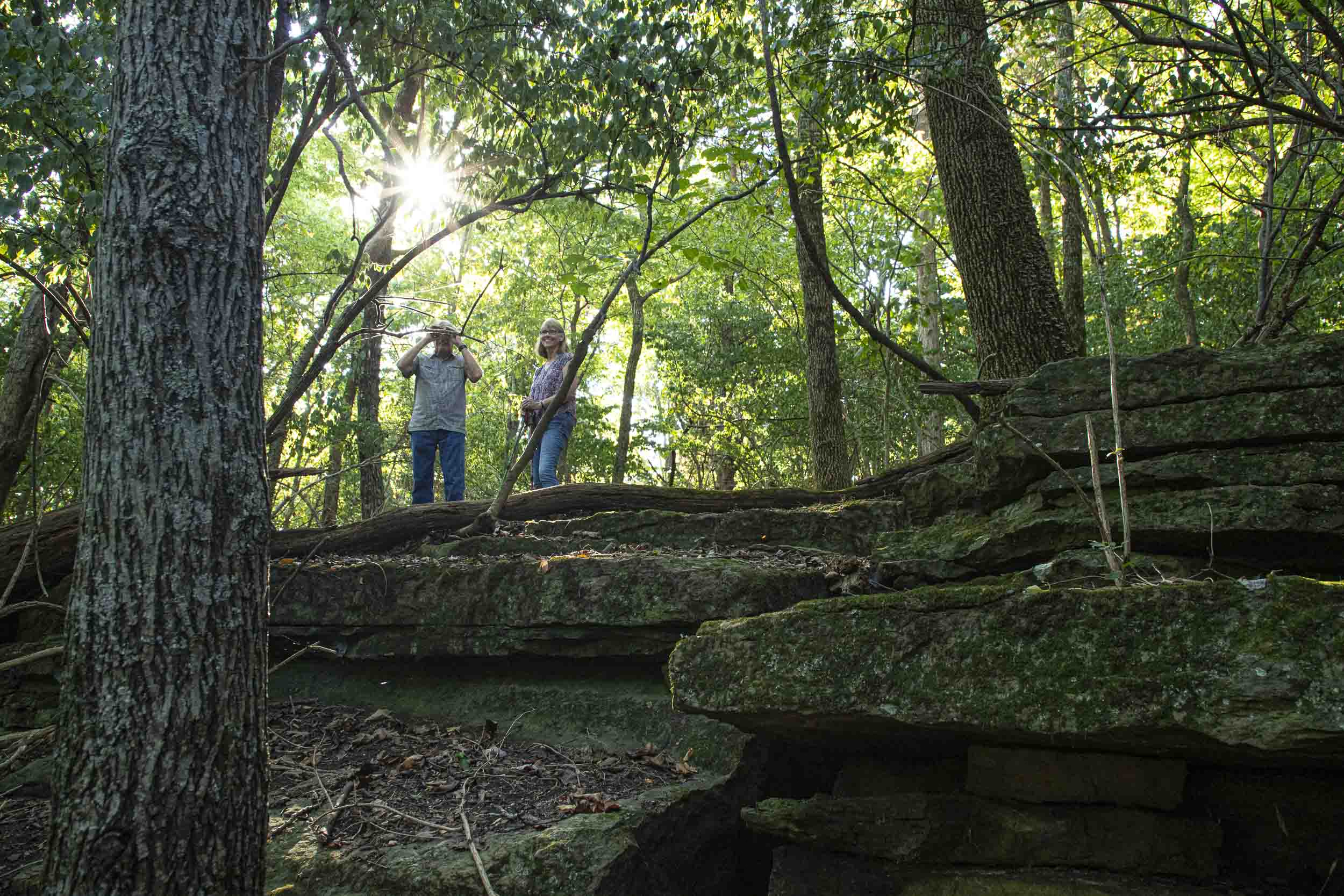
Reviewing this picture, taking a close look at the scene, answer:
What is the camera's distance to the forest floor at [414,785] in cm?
391

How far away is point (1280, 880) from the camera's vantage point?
10.1ft

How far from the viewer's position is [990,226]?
627 cm

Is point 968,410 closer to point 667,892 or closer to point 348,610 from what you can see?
point 667,892

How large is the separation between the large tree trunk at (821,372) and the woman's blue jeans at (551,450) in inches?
105

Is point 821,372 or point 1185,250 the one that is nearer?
point 821,372

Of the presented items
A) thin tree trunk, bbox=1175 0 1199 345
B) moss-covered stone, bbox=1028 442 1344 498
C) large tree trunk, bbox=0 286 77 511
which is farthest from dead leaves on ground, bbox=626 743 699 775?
thin tree trunk, bbox=1175 0 1199 345

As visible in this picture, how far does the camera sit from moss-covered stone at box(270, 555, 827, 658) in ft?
15.7

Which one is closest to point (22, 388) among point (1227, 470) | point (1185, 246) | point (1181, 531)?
point (1181, 531)

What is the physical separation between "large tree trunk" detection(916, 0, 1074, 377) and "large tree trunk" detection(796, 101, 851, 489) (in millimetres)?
2570

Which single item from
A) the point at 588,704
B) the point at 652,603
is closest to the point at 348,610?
the point at 588,704

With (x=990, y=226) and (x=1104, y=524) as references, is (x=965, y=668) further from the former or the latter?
(x=990, y=226)

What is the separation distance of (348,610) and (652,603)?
2.24m

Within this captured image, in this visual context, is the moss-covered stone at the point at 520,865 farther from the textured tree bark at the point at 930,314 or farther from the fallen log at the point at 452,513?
the textured tree bark at the point at 930,314

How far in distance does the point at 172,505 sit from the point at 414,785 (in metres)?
2.10
